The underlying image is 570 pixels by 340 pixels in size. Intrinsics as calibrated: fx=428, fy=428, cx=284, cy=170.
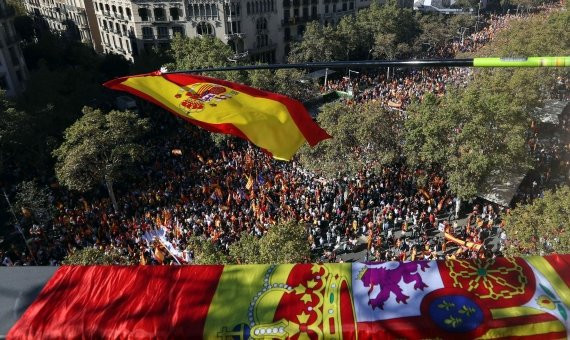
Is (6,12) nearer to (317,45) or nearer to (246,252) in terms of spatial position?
(317,45)

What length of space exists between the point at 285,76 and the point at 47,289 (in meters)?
32.0

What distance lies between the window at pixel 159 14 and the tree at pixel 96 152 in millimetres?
25550

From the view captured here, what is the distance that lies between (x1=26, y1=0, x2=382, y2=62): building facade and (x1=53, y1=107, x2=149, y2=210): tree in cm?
2261

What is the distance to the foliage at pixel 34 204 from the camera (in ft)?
77.2

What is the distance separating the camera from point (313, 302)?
6.10 meters

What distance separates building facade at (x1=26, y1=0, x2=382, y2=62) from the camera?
1919 inches

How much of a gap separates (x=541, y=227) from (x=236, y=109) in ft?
45.4

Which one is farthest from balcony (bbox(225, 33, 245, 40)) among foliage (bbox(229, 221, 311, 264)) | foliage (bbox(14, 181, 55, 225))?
foliage (bbox(229, 221, 311, 264))

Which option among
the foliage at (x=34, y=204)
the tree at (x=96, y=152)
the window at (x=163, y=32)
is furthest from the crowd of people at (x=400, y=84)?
the foliage at (x=34, y=204)

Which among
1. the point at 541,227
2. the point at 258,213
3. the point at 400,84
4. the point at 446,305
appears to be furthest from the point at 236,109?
the point at 400,84

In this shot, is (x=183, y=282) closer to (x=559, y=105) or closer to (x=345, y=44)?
(x=559, y=105)

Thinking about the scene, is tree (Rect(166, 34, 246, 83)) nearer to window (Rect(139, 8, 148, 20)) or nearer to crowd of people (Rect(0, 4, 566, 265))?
window (Rect(139, 8, 148, 20))

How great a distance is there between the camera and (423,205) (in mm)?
25172

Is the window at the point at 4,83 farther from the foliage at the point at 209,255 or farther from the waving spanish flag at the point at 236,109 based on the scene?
the waving spanish flag at the point at 236,109
